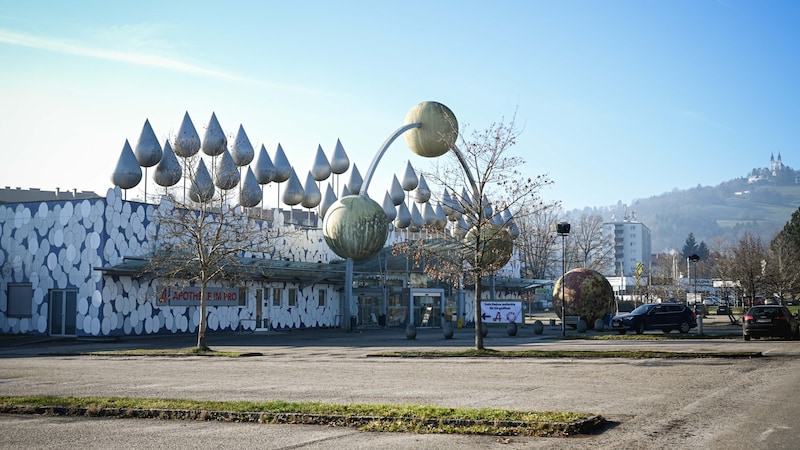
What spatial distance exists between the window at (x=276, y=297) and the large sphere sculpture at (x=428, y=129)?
14651 millimetres

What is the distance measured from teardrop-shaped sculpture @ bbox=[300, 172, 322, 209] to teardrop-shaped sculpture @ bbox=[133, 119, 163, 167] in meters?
15.9

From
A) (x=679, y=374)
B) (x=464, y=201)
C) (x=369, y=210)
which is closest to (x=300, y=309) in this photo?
(x=369, y=210)

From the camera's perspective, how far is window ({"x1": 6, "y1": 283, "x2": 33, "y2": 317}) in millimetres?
42000

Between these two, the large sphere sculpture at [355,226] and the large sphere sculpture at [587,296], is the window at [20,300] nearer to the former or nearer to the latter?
the large sphere sculpture at [355,226]

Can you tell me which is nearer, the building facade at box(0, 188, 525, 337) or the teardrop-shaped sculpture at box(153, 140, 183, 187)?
the building facade at box(0, 188, 525, 337)

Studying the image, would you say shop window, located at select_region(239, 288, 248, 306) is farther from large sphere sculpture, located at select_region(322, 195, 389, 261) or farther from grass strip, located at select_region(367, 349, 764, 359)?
grass strip, located at select_region(367, 349, 764, 359)

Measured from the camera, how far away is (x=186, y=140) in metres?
44.0

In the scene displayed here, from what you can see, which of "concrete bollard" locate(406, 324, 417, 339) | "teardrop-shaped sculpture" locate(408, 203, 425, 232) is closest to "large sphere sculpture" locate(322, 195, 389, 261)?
"concrete bollard" locate(406, 324, 417, 339)

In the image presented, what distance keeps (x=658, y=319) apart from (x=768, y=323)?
404 inches

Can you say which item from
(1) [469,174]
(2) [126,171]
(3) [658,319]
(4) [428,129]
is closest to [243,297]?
(2) [126,171]

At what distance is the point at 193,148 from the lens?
43.9 m

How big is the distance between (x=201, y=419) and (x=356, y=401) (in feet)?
9.39

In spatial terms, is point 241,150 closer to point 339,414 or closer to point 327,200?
point 327,200

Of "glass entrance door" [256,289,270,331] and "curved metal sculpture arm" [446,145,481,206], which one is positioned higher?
"curved metal sculpture arm" [446,145,481,206]
